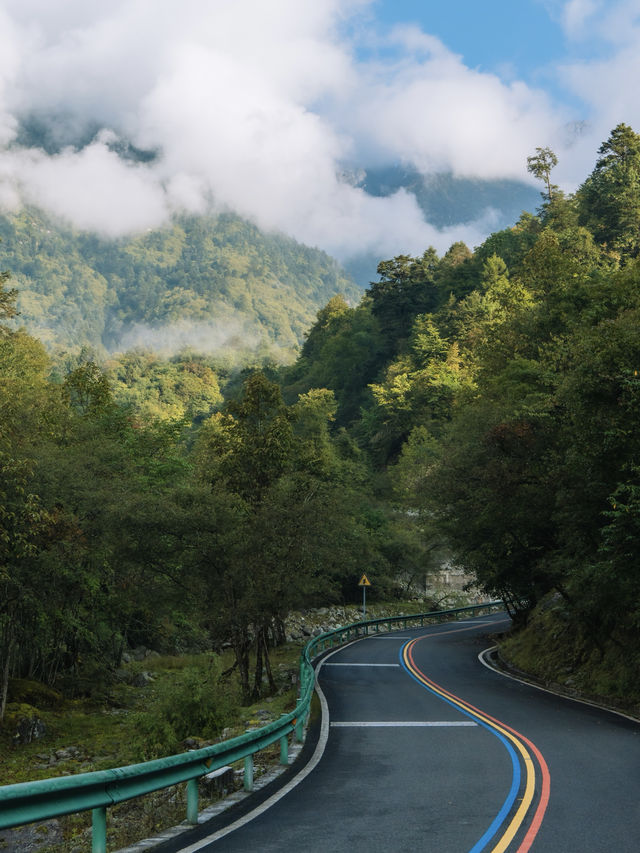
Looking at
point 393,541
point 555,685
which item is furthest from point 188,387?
point 555,685

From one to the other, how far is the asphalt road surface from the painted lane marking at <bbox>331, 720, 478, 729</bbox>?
0.07 feet

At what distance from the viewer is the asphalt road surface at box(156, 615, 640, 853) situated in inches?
280

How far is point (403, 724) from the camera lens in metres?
16.0

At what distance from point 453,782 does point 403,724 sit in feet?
20.1

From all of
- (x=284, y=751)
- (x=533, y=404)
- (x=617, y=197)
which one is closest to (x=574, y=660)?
(x=533, y=404)

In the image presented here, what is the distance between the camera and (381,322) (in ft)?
331

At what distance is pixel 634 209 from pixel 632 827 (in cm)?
7259

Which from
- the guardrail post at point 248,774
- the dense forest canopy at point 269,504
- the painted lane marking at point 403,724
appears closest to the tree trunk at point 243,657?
the dense forest canopy at point 269,504

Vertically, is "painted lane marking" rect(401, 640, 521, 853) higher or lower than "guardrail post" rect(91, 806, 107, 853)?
lower

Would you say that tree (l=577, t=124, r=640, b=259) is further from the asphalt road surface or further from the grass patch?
the asphalt road surface

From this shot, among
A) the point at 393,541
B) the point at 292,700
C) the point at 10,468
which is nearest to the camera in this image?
the point at 10,468

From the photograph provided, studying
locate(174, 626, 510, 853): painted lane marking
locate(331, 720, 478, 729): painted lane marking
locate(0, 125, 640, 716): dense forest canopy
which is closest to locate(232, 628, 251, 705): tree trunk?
locate(0, 125, 640, 716): dense forest canopy

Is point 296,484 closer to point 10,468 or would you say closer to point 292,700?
point 292,700

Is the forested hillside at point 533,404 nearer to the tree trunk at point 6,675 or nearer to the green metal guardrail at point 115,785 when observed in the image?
the green metal guardrail at point 115,785
